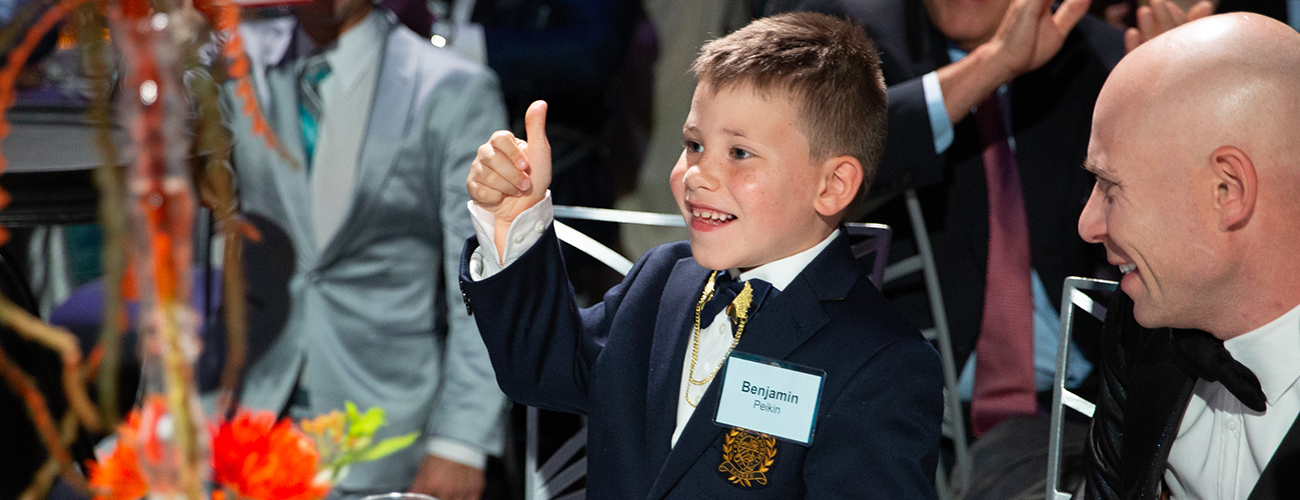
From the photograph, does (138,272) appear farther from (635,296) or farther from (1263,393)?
(1263,393)

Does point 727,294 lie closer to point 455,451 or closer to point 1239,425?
point 1239,425

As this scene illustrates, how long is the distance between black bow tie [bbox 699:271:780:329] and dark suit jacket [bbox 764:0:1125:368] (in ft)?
2.68

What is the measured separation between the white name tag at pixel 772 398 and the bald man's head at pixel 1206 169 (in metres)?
0.36

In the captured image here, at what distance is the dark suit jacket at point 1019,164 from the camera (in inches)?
72.4

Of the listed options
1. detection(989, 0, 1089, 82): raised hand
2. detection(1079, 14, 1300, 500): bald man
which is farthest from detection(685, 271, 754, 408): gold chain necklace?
detection(989, 0, 1089, 82): raised hand

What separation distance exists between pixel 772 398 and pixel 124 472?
2.25ft

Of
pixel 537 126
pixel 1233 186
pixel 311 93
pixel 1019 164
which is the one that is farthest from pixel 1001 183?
pixel 311 93

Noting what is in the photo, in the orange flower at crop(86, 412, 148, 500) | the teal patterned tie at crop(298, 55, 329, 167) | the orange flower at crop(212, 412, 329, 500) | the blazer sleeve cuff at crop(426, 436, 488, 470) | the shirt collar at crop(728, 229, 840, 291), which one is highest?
the orange flower at crop(86, 412, 148, 500)

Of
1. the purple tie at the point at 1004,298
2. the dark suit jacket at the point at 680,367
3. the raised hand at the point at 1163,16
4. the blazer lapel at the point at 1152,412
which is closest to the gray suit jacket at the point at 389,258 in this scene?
the dark suit jacket at the point at 680,367

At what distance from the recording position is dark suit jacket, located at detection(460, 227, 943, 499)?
1.04 meters

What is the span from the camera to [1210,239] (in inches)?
37.5

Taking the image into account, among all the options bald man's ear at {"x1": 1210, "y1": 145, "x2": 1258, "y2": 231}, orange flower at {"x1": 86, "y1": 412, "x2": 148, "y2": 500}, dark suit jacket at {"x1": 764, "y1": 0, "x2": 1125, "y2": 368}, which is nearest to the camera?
orange flower at {"x1": 86, "y1": 412, "x2": 148, "y2": 500}

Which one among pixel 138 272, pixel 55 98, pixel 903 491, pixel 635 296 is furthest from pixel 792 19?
pixel 55 98

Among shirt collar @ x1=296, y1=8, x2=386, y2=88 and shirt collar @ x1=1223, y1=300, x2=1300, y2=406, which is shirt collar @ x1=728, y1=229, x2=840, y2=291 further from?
shirt collar @ x1=296, y1=8, x2=386, y2=88
